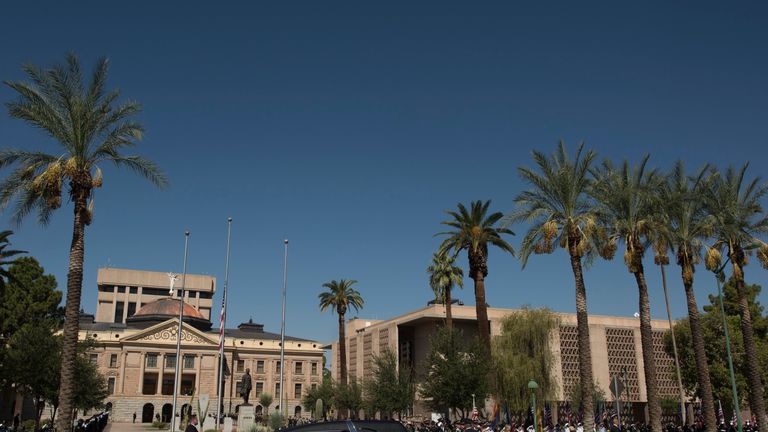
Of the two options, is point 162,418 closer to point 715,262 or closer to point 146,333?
point 146,333

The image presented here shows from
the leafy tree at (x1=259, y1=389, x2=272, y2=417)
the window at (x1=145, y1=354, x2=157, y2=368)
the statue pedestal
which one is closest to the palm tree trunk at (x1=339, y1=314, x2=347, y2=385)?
the statue pedestal

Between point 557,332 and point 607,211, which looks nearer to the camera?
point 607,211

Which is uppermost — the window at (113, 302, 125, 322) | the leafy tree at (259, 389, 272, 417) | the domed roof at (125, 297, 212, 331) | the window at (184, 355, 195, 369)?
the window at (113, 302, 125, 322)

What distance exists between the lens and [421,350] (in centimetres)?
7481

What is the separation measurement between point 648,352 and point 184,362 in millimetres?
69206

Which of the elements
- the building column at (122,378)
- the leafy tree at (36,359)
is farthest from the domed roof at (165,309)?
the leafy tree at (36,359)

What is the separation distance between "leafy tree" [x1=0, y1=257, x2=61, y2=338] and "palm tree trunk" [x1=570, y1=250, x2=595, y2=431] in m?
40.7

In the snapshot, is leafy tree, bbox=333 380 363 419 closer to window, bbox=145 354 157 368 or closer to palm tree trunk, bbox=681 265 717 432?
window, bbox=145 354 157 368

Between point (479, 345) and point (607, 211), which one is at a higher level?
point (607, 211)

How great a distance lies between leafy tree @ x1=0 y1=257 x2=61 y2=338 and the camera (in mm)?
53531

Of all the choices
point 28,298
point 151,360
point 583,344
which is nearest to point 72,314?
point 583,344

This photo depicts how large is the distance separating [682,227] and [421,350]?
45854 mm

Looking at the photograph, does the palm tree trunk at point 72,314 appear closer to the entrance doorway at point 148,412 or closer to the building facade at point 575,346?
the building facade at point 575,346

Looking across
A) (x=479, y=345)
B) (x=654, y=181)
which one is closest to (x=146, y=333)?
(x=479, y=345)
